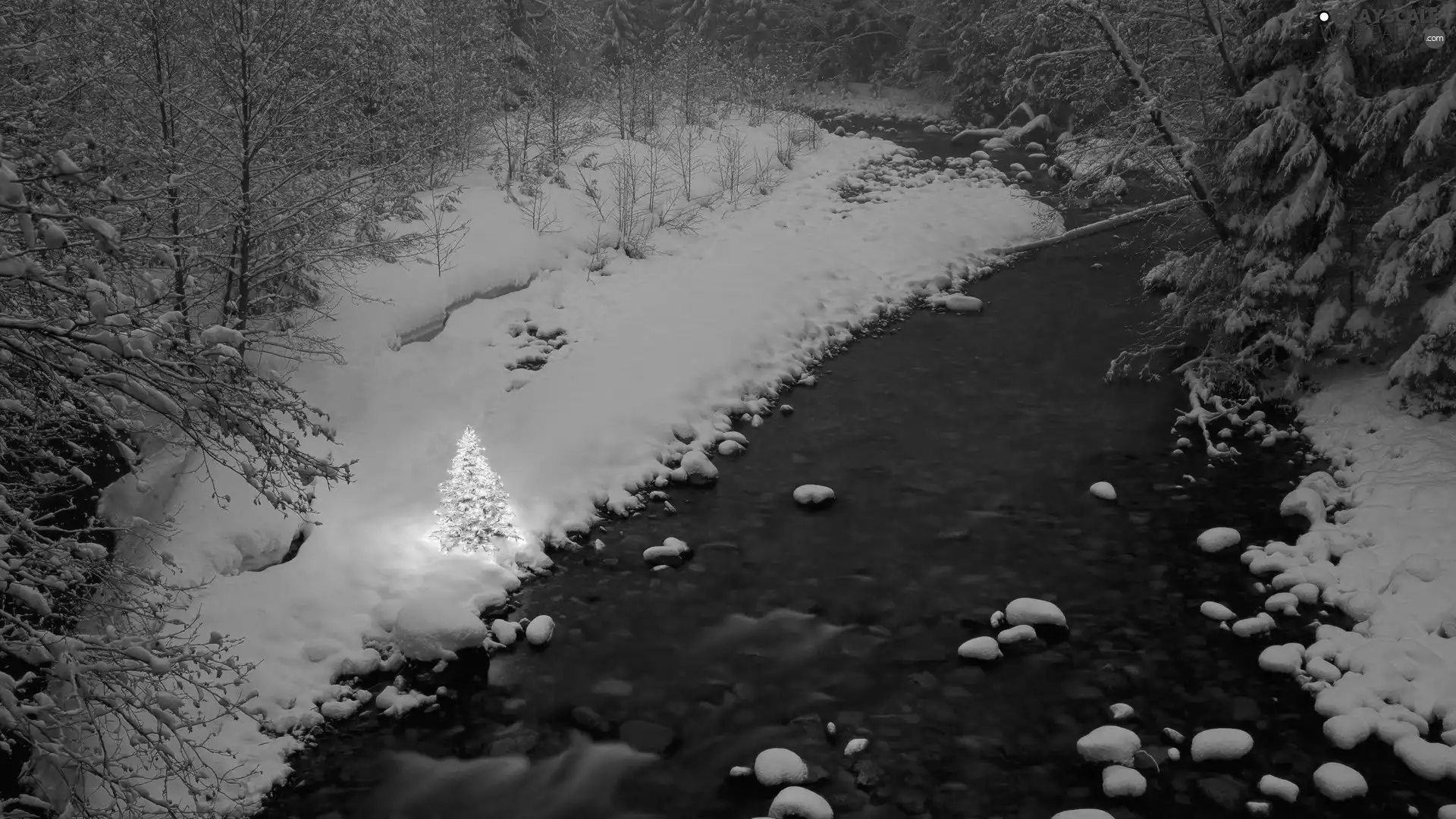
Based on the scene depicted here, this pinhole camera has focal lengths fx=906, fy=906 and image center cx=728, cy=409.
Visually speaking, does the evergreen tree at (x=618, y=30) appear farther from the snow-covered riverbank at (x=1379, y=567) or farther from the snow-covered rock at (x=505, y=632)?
the snow-covered rock at (x=505, y=632)

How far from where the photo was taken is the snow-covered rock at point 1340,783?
5.84 metres

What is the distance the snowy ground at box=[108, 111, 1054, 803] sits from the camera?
7539mm

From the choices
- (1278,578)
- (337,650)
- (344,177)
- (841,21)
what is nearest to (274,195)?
(344,177)

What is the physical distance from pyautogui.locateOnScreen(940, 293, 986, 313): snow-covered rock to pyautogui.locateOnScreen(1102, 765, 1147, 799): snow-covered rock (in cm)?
983

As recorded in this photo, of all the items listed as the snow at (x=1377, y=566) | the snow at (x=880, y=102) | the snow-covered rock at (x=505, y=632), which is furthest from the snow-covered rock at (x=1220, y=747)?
the snow at (x=880, y=102)

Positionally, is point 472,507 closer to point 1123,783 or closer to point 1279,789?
point 1123,783

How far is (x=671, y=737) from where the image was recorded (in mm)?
6605

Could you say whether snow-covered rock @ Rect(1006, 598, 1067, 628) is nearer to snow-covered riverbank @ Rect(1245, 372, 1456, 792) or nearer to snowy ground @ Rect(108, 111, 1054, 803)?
→ snow-covered riverbank @ Rect(1245, 372, 1456, 792)

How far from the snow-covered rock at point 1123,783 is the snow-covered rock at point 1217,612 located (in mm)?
2188

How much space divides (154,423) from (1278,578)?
1108cm

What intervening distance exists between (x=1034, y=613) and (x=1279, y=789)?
2111 mm

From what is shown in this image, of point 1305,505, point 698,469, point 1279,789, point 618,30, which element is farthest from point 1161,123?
point 618,30

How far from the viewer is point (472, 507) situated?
9.39 m

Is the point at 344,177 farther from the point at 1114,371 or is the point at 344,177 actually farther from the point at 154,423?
the point at 1114,371
